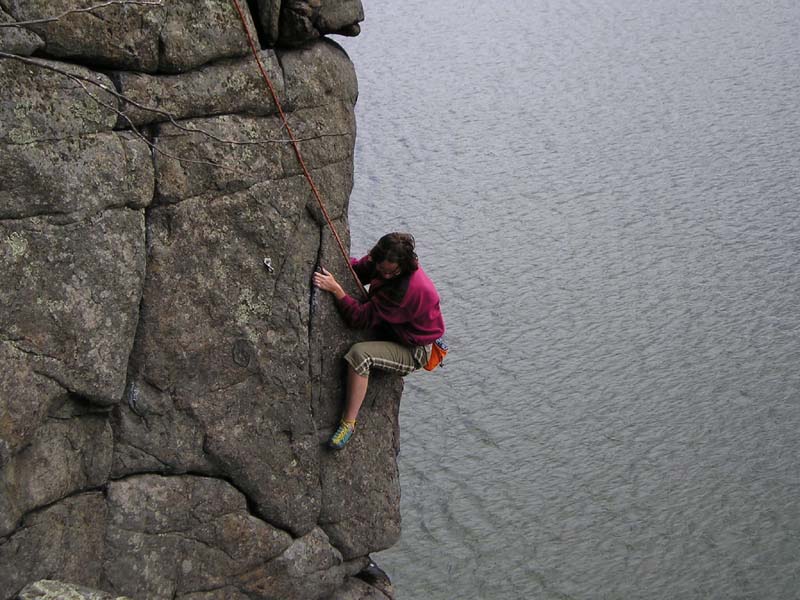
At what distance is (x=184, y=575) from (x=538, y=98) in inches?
439

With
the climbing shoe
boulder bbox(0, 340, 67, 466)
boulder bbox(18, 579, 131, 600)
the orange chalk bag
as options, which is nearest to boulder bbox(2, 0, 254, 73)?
boulder bbox(0, 340, 67, 466)

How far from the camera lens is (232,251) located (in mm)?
6656

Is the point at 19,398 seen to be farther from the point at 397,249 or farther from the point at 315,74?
the point at 315,74

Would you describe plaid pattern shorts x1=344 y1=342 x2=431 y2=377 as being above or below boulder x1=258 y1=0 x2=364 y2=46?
below

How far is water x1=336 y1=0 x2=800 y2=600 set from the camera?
36.3 feet

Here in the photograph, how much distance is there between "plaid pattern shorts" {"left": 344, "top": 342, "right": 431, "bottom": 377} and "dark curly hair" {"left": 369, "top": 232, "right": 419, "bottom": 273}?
0.61 metres

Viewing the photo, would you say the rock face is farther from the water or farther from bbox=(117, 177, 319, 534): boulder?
the water

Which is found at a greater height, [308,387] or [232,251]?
[232,251]

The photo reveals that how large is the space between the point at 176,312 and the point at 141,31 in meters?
1.65

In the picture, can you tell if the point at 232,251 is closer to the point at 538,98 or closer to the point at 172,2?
the point at 172,2

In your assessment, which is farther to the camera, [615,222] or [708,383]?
[615,222]

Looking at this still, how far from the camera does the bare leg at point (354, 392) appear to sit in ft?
23.9

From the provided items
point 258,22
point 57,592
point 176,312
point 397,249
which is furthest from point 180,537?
point 258,22

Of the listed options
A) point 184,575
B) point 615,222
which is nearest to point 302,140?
point 184,575
